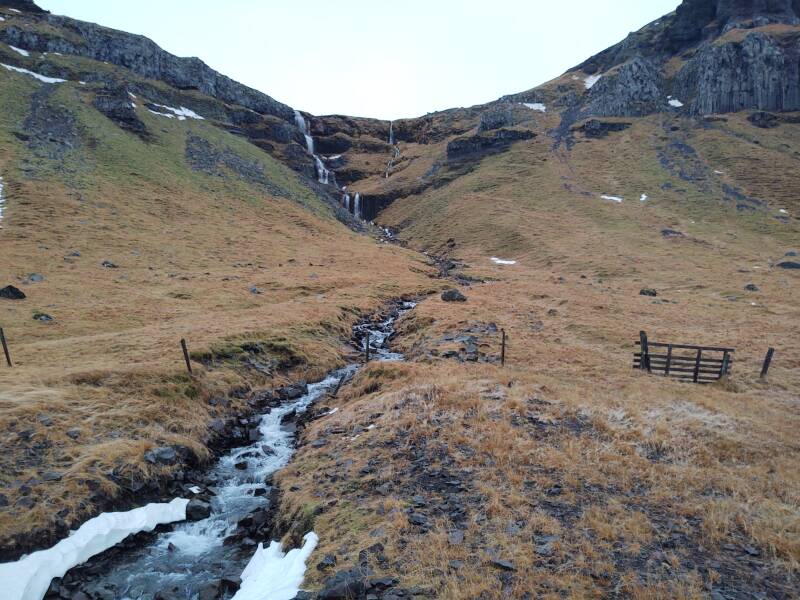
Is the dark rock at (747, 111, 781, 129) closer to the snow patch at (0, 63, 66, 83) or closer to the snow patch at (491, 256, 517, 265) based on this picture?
the snow patch at (491, 256, 517, 265)

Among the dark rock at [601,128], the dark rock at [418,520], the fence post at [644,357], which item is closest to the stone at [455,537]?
the dark rock at [418,520]

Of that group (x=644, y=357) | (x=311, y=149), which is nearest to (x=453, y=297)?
(x=644, y=357)

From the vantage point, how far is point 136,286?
40938 millimetres

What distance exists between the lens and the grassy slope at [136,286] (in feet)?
52.7

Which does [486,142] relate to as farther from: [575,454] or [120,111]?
[575,454]

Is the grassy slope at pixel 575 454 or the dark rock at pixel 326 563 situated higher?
the grassy slope at pixel 575 454

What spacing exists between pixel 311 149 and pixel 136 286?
119 meters

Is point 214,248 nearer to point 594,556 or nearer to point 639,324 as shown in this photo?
point 639,324

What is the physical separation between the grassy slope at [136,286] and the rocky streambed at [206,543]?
1.79 metres

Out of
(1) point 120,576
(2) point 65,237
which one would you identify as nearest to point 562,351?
(1) point 120,576

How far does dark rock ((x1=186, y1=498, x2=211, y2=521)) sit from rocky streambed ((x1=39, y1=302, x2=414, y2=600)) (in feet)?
0.10

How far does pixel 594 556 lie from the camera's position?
9836 millimetres

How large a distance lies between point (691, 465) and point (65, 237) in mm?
60246

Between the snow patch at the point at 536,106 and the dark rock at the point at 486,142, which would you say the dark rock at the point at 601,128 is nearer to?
the dark rock at the point at 486,142
